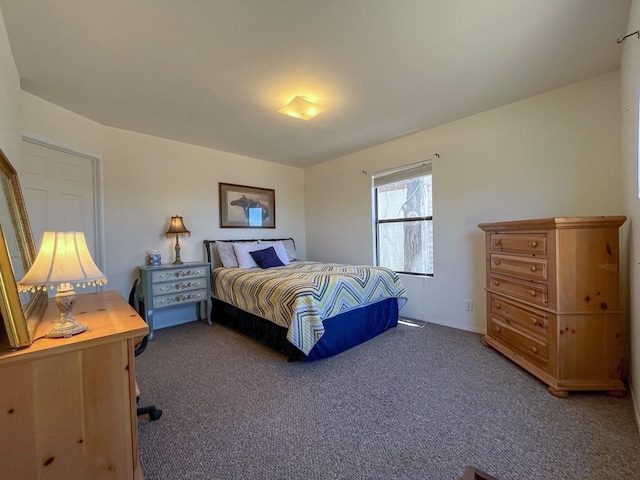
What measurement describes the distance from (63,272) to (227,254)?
277 centimetres

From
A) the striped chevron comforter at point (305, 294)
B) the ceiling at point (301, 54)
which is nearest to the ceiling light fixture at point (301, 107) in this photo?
the ceiling at point (301, 54)

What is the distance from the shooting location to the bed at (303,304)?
2.32 metres

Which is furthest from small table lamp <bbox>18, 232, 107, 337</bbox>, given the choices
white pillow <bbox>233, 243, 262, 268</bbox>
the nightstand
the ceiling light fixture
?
white pillow <bbox>233, 243, 262, 268</bbox>

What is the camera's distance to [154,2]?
4.75 feet

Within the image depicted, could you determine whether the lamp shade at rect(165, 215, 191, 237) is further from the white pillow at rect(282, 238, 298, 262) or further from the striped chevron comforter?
the white pillow at rect(282, 238, 298, 262)

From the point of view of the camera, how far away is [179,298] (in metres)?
3.22

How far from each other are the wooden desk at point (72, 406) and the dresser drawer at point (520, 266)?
2.57 m

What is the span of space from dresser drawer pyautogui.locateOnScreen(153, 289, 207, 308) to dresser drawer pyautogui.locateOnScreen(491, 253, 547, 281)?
332 centimetres

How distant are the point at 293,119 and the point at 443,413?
295 centimetres

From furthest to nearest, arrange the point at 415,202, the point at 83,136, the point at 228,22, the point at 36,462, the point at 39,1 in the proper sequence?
the point at 415,202 → the point at 83,136 → the point at 228,22 → the point at 39,1 → the point at 36,462

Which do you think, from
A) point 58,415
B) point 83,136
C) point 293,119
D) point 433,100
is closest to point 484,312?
point 433,100

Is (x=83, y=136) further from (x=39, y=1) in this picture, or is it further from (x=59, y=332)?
(x=59, y=332)

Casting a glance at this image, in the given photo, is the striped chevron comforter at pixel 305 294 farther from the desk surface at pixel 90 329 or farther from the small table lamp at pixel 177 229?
the desk surface at pixel 90 329

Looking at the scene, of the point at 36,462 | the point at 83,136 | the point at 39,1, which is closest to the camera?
the point at 36,462
